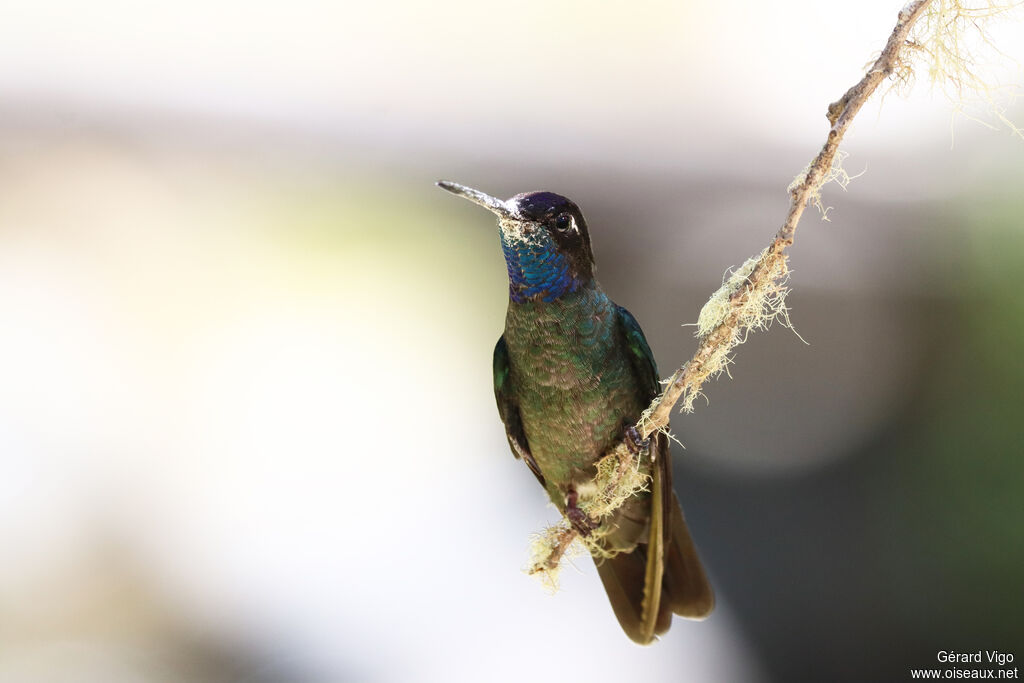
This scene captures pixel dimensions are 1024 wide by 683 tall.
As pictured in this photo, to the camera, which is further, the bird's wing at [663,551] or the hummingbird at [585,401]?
the bird's wing at [663,551]

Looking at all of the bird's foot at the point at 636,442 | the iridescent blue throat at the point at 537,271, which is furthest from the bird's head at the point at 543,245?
the bird's foot at the point at 636,442

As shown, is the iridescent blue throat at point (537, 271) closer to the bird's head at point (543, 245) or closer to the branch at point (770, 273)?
the bird's head at point (543, 245)

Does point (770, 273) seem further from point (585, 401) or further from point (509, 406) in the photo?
point (509, 406)

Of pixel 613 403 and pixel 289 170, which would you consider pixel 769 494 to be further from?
pixel 289 170

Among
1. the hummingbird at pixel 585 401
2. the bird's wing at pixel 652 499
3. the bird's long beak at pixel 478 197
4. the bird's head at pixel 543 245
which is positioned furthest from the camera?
the bird's wing at pixel 652 499

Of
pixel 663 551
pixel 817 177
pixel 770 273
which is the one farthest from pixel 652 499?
pixel 817 177

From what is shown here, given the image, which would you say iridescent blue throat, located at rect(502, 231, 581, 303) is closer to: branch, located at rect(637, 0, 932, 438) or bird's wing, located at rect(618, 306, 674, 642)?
bird's wing, located at rect(618, 306, 674, 642)

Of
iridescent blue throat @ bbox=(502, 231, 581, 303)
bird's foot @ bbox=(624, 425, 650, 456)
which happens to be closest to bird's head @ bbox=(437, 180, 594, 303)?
iridescent blue throat @ bbox=(502, 231, 581, 303)
